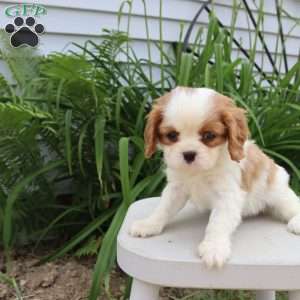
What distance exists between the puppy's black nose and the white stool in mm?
196

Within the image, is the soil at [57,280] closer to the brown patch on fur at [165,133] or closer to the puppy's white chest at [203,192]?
the puppy's white chest at [203,192]

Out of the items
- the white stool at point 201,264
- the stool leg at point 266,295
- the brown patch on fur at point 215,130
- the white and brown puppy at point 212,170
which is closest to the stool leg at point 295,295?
the white stool at point 201,264

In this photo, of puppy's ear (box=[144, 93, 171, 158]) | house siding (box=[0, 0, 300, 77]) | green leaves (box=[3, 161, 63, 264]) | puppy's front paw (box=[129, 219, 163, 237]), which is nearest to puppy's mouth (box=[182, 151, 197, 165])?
puppy's ear (box=[144, 93, 171, 158])

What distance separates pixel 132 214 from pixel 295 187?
1.01 m

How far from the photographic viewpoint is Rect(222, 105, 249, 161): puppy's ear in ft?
3.57

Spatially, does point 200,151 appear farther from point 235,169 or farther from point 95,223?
point 95,223

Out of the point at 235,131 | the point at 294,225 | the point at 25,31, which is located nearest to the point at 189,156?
the point at 235,131

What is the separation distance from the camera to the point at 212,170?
46.7 inches

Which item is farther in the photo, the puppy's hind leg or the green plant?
the green plant

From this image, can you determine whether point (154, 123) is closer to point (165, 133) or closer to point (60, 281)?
point (165, 133)

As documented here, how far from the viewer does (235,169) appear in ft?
3.97

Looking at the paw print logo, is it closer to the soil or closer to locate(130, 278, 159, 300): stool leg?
the soil

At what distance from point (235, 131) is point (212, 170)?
0.14 meters

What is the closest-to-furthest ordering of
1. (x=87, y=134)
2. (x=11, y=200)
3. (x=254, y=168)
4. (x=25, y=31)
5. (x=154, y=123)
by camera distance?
(x=154, y=123)
(x=254, y=168)
(x=11, y=200)
(x=87, y=134)
(x=25, y=31)
